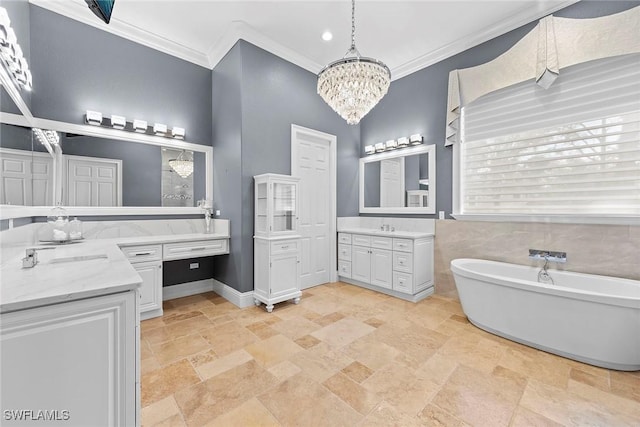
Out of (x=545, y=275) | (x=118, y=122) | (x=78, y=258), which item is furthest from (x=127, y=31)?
(x=545, y=275)

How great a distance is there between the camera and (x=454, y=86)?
3562 millimetres

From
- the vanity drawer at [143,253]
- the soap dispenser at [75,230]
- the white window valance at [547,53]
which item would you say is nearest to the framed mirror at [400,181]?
the white window valance at [547,53]

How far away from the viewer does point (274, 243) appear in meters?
3.35

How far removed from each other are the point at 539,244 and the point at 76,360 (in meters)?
3.97

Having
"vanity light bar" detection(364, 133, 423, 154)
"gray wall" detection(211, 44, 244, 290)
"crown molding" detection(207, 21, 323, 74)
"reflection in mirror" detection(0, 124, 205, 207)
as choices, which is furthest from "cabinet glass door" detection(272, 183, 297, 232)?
"crown molding" detection(207, 21, 323, 74)

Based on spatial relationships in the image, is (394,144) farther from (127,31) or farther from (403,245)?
(127,31)

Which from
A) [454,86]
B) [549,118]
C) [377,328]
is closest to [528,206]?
[549,118]

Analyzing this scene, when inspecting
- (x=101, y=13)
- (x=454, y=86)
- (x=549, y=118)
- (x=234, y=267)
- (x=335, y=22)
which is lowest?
(x=234, y=267)

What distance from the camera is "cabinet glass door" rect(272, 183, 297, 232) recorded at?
11.4ft

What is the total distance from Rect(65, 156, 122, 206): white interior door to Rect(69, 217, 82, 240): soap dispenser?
1.01 ft

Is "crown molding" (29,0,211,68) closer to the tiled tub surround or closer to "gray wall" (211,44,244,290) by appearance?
"gray wall" (211,44,244,290)

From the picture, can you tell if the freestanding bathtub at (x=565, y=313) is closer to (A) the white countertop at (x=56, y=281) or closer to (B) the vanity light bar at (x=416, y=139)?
(B) the vanity light bar at (x=416, y=139)

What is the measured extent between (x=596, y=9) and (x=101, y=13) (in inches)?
171

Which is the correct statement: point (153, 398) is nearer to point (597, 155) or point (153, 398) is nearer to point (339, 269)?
point (339, 269)
